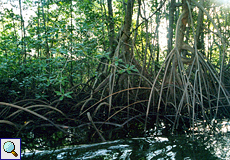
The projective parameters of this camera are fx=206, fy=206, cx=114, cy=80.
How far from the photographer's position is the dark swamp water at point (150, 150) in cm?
154

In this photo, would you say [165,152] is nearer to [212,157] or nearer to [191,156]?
[191,156]

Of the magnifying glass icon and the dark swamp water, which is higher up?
the magnifying glass icon

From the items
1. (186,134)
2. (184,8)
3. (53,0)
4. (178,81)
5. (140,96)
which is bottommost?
(186,134)

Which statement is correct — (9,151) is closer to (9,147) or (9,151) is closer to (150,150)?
(9,147)

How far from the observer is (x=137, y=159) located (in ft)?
4.90

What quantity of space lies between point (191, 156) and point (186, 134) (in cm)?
67

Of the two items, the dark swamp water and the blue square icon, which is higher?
the blue square icon

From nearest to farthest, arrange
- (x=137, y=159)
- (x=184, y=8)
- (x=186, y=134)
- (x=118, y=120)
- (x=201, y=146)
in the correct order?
(x=137, y=159) → (x=201, y=146) → (x=186, y=134) → (x=118, y=120) → (x=184, y=8)

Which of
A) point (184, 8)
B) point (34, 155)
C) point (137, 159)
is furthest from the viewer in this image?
point (184, 8)

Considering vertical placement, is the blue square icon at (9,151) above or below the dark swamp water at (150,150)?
above

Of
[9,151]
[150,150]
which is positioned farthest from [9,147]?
[150,150]

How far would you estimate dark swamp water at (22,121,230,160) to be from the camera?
154cm

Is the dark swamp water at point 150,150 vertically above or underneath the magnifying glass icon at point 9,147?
underneath

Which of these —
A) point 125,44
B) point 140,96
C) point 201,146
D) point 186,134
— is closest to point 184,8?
point 125,44
